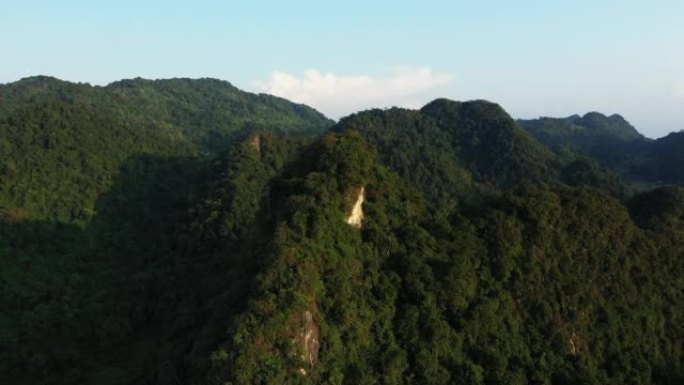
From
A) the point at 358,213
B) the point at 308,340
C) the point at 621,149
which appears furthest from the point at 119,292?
the point at 621,149

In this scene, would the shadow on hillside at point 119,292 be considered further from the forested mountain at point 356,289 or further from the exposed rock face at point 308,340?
the exposed rock face at point 308,340

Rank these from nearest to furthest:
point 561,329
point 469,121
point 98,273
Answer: point 561,329
point 98,273
point 469,121

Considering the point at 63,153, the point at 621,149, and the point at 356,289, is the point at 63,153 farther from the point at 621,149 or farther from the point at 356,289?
the point at 621,149

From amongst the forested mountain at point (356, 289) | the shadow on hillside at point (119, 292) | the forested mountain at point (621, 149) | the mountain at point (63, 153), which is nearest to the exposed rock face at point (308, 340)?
the forested mountain at point (356, 289)

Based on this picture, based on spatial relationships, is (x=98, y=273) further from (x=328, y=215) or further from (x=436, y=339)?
(x=436, y=339)

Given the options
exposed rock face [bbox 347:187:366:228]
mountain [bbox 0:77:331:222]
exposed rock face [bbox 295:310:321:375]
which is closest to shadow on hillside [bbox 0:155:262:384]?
mountain [bbox 0:77:331:222]

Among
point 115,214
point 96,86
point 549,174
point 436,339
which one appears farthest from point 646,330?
point 96,86
